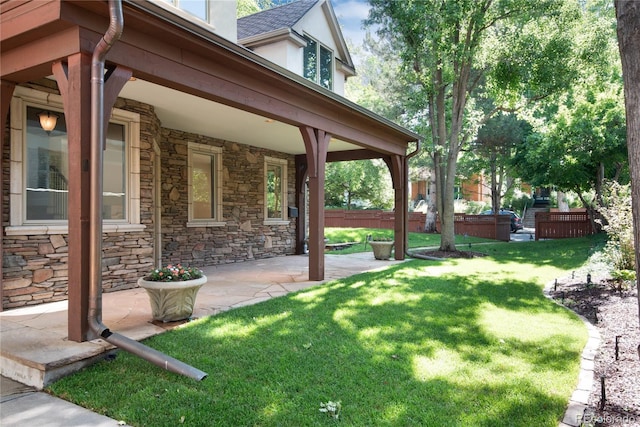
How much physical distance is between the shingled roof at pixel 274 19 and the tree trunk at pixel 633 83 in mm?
7501

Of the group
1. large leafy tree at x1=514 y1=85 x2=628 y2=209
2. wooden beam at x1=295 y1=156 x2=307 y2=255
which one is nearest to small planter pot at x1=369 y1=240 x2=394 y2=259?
wooden beam at x1=295 y1=156 x2=307 y2=255

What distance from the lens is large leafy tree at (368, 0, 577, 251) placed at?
362 inches

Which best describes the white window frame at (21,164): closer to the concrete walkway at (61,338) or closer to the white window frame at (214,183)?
the concrete walkway at (61,338)

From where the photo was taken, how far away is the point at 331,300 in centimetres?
496

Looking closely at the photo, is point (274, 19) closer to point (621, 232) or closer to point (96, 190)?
point (96, 190)

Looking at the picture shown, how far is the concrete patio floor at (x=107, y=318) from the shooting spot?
277 cm

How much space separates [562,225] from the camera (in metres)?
15.1

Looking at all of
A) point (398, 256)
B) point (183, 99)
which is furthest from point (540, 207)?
point (183, 99)

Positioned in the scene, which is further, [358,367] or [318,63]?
[318,63]

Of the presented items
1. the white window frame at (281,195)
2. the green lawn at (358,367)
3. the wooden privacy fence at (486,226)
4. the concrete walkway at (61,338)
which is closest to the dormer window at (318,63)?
the white window frame at (281,195)

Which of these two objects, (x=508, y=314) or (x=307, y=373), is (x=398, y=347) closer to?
(x=307, y=373)

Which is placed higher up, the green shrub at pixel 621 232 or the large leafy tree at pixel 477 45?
the large leafy tree at pixel 477 45

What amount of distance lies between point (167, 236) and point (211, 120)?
2336mm

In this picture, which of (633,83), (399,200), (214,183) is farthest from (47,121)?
(399,200)
